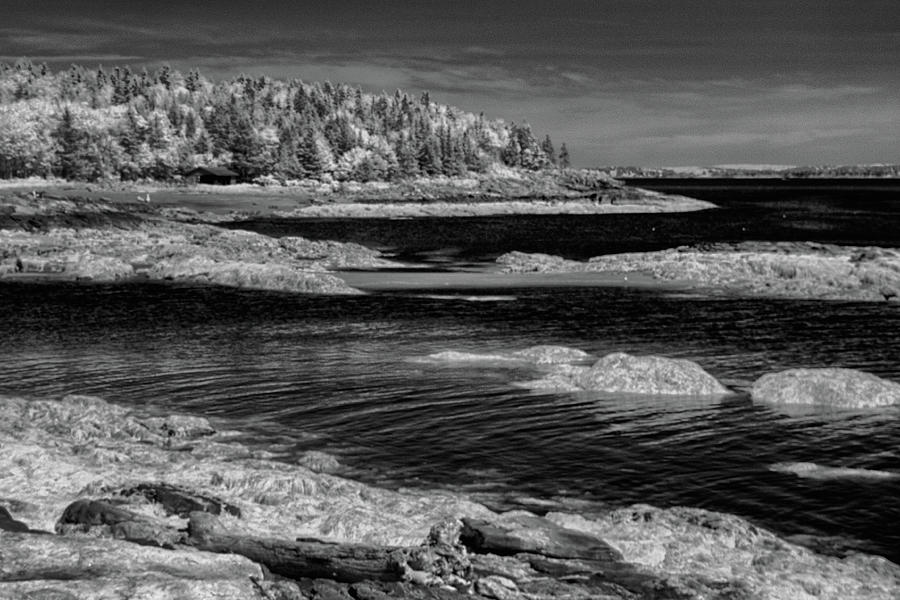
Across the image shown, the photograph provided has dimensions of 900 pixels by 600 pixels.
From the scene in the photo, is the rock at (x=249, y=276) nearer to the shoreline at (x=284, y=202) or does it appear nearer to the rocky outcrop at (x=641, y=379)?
the rocky outcrop at (x=641, y=379)

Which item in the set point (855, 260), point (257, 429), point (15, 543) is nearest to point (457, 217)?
point (855, 260)

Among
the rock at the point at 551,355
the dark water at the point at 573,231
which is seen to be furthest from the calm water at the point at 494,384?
the dark water at the point at 573,231

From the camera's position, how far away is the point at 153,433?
74.6ft

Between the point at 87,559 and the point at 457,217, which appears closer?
the point at 87,559

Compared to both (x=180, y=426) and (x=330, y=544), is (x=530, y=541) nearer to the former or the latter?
(x=330, y=544)

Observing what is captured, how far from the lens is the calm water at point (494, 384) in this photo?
19875 mm

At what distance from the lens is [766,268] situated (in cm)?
6181

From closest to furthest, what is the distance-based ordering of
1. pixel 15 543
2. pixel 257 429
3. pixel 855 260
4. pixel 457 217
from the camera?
pixel 15 543 < pixel 257 429 < pixel 855 260 < pixel 457 217

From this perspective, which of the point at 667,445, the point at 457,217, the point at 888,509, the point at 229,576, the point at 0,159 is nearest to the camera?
the point at 229,576

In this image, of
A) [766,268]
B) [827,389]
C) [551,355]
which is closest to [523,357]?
[551,355]

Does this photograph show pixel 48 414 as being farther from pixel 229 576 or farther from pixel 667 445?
pixel 667 445

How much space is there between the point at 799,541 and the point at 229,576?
990 cm

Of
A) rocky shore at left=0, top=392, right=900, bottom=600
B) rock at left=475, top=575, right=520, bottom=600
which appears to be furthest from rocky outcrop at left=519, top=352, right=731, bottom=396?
rock at left=475, top=575, right=520, bottom=600

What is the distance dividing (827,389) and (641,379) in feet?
17.6
